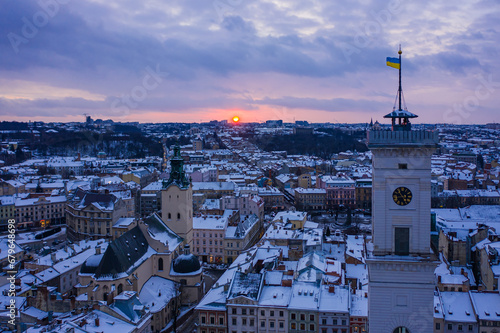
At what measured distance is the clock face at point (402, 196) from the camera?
46.2 feet

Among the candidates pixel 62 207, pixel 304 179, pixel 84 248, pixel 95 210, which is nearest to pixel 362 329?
pixel 84 248

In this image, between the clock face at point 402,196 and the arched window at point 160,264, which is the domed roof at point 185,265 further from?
the clock face at point 402,196

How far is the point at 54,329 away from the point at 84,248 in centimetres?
2111

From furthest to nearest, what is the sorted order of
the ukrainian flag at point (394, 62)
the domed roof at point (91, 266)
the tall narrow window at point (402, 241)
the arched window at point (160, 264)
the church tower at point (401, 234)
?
the arched window at point (160, 264), the domed roof at point (91, 266), the ukrainian flag at point (394, 62), the tall narrow window at point (402, 241), the church tower at point (401, 234)

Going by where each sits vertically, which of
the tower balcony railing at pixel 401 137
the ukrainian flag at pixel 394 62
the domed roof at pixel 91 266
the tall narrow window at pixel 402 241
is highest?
the ukrainian flag at pixel 394 62

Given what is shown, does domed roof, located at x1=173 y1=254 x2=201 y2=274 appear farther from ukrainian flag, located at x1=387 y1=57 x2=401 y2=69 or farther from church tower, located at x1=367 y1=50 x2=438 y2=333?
ukrainian flag, located at x1=387 y1=57 x2=401 y2=69

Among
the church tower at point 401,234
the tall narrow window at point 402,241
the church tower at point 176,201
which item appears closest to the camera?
the church tower at point 401,234

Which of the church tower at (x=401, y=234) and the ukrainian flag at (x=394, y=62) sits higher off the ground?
the ukrainian flag at (x=394, y=62)

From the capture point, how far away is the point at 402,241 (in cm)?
1405

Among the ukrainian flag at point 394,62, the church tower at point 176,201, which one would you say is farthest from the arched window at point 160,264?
the ukrainian flag at point 394,62

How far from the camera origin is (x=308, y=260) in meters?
33.2

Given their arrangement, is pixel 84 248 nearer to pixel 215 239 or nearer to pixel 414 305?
pixel 215 239

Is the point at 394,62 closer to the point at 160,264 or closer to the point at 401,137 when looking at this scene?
the point at 401,137

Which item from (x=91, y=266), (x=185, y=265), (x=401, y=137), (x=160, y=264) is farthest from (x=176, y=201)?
(x=401, y=137)
